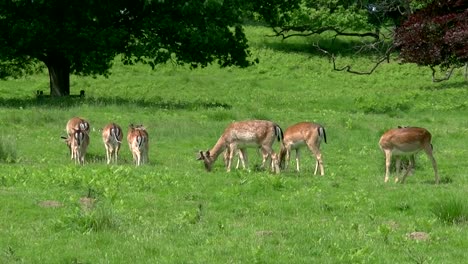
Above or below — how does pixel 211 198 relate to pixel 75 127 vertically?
below

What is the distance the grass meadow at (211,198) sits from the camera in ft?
33.1

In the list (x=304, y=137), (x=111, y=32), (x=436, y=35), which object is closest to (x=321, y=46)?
(x=436, y=35)

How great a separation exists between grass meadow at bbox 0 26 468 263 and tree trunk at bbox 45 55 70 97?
172 inches

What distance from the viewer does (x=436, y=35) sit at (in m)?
34.1

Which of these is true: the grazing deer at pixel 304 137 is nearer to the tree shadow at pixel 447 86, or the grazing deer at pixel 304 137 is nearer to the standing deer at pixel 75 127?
the standing deer at pixel 75 127

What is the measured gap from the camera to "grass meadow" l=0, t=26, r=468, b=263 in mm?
10078

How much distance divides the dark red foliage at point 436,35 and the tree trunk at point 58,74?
45.8ft

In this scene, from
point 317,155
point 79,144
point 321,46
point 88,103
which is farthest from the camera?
point 321,46

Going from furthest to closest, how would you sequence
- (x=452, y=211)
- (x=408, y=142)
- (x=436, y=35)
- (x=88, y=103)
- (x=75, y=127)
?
1. (x=436, y=35)
2. (x=88, y=103)
3. (x=75, y=127)
4. (x=408, y=142)
5. (x=452, y=211)

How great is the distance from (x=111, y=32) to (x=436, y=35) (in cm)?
1368

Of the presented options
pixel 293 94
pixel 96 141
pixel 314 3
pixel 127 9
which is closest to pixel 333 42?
pixel 314 3

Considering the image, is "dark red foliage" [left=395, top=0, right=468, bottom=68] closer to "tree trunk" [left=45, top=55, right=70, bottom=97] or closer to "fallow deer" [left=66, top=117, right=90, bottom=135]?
"tree trunk" [left=45, top=55, right=70, bottom=97]

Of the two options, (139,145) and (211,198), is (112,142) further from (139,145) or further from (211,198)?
(211,198)

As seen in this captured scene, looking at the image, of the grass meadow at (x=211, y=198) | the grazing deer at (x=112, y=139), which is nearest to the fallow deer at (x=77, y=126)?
the grazing deer at (x=112, y=139)
